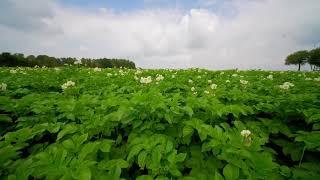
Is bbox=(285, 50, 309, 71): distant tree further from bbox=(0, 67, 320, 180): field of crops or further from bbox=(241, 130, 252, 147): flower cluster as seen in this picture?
bbox=(241, 130, 252, 147): flower cluster

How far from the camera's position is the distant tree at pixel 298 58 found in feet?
245

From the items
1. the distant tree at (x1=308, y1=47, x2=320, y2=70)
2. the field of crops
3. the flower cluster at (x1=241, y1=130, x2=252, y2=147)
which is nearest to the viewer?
the field of crops

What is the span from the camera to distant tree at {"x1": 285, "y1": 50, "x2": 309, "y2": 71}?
74.6 m

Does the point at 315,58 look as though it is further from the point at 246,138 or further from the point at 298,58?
the point at 246,138

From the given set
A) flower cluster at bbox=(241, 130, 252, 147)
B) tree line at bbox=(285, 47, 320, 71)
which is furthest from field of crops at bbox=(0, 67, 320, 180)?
tree line at bbox=(285, 47, 320, 71)

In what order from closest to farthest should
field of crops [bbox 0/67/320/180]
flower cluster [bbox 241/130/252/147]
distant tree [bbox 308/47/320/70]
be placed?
field of crops [bbox 0/67/320/180]
flower cluster [bbox 241/130/252/147]
distant tree [bbox 308/47/320/70]

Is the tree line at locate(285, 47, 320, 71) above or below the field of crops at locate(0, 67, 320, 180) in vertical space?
above

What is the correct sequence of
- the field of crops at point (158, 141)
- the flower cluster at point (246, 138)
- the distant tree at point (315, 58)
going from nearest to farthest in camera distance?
the field of crops at point (158, 141), the flower cluster at point (246, 138), the distant tree at point (315, 58)

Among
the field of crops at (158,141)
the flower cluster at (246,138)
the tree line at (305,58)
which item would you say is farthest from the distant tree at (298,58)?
the flower cluster at (246,138)

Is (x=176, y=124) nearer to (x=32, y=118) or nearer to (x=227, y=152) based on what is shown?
(x=227, y=152)

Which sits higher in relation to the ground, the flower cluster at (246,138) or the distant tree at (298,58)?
the distant tree at (298,58)

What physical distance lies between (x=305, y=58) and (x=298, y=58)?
1.78 metres

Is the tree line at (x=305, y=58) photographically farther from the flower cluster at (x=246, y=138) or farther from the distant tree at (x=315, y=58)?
the flower cluster at (x=246, y=138)

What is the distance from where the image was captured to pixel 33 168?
89.4 inches
